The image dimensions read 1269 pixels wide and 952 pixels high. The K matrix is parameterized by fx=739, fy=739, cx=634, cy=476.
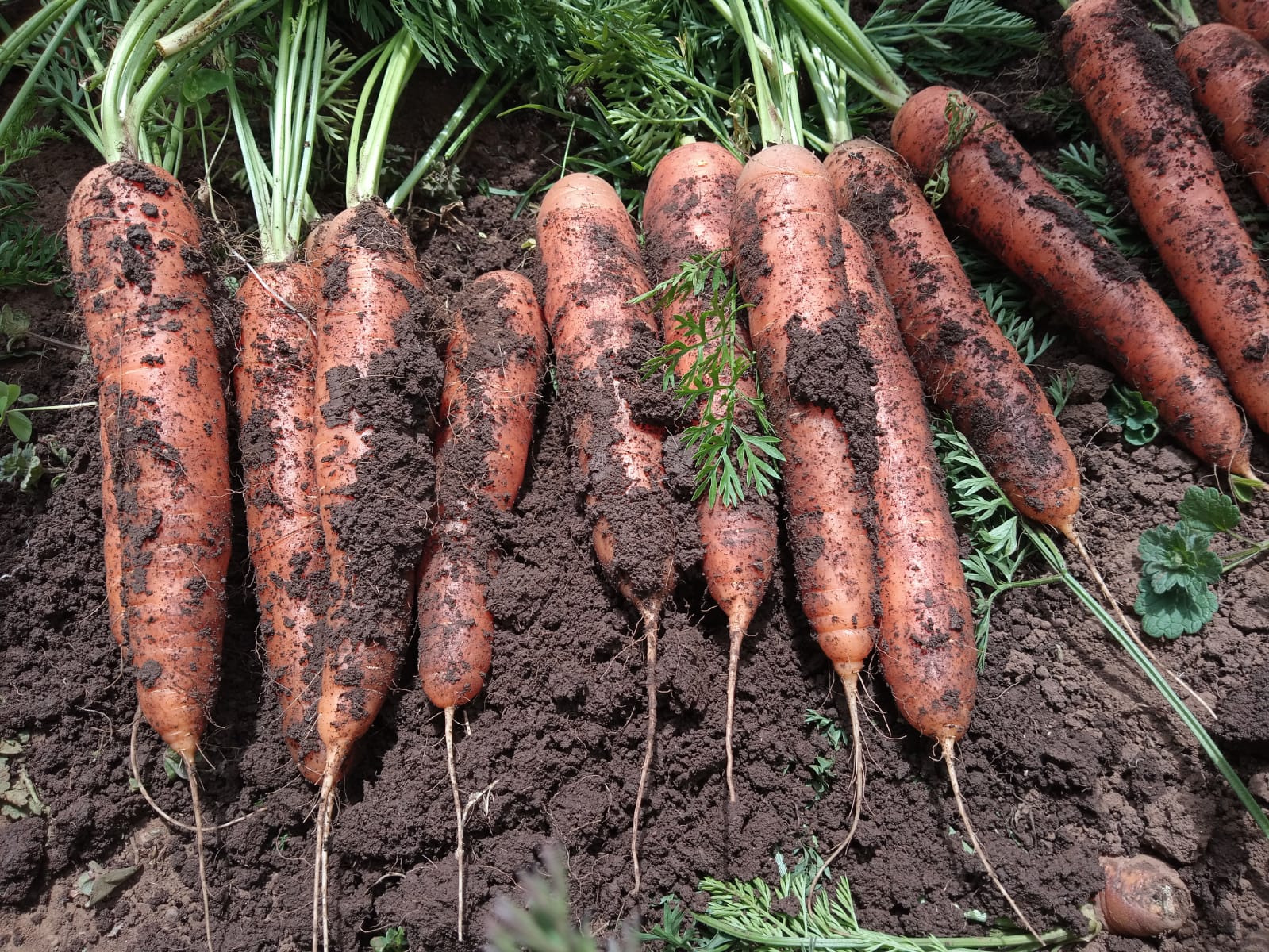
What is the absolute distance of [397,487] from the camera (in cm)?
234

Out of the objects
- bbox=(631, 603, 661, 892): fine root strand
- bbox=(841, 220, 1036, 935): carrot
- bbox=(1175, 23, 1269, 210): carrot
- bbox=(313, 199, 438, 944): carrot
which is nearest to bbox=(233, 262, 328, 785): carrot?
bbox=(313, 199, 438, 944): carrot

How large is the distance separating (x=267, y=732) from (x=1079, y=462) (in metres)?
2.86

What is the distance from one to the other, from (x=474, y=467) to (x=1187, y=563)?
88.9 inches

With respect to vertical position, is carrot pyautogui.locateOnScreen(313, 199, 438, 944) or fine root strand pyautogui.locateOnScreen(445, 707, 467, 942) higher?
carrot pyautogui.locateOnScreen(313, 199, 438, 944)

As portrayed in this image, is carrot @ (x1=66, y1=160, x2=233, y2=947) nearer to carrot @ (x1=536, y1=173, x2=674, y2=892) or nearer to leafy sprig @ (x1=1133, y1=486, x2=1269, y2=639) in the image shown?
carrot @ (x1=536, y1=173, x2=674, y2=892)

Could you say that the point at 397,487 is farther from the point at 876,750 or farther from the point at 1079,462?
the point at 1079,462

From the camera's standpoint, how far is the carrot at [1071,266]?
2496mm

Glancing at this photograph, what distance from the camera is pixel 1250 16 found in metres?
2.87

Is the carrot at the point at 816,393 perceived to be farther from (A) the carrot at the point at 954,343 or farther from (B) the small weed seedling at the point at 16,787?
(B) the small weed seedling at the point at 16,787

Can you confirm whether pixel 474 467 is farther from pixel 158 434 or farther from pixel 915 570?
pixel 915 570

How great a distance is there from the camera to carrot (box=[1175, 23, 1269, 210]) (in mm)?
2707

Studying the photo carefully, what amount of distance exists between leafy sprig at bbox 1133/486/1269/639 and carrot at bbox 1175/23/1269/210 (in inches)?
50.8

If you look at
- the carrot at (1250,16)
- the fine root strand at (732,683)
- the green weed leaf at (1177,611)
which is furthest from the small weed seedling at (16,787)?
the carrot at (1250,16)

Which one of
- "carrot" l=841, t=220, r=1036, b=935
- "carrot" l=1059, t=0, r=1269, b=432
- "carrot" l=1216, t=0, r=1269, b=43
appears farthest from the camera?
"carrot" l=1216, t=0, r=1269, b=43
